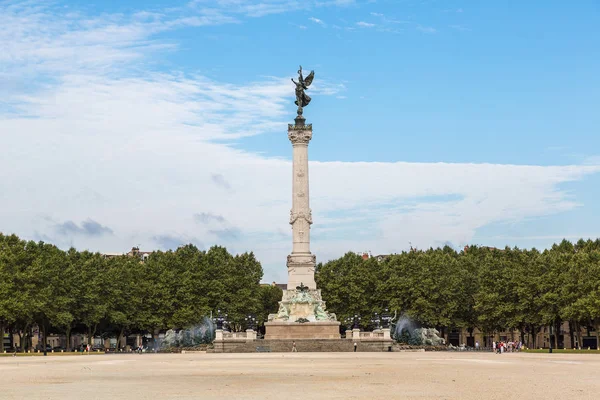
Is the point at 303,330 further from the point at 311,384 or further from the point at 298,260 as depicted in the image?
the point at 311,384

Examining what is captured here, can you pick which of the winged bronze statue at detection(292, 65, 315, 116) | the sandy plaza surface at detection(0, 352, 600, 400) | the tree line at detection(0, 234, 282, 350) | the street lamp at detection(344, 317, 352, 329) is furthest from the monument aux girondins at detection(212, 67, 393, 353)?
the sandy plaza surface at detection(0, 352, 600, 400)

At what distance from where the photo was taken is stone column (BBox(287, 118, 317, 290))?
10838 centimetres

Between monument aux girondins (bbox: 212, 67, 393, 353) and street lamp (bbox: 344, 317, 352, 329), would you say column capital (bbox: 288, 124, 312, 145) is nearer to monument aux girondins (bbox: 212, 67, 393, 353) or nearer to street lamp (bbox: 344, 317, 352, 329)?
monument aux girondins (bbox: 212, 67, 393, 353)

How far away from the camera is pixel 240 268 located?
437ft

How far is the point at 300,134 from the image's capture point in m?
111

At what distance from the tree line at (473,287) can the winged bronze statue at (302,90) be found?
91.4 ft

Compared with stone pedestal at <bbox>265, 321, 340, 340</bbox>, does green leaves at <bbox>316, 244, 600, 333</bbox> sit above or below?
above

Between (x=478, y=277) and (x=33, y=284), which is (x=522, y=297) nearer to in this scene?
(x=478, y=277)

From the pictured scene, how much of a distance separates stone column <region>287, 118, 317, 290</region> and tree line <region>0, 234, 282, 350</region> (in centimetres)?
2153

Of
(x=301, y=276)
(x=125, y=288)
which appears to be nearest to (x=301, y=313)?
(x=301, y=276)

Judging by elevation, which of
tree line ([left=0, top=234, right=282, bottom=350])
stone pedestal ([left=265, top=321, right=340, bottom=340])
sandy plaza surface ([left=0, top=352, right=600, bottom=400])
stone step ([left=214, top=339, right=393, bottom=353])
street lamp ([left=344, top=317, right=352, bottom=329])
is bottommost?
sandy plaza surface ([left=0, top=352, right=600, bottom=400])

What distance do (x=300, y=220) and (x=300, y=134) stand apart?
10427mm

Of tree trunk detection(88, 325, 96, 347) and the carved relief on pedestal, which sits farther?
tree trunk detection(88, 325, 96, 347)

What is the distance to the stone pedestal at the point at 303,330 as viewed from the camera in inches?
3974
